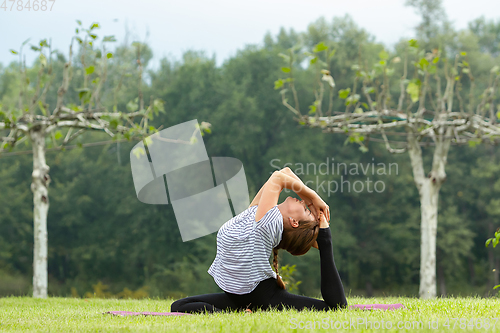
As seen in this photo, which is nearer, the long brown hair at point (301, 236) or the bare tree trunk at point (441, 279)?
the long brown hair at point (301, 236)

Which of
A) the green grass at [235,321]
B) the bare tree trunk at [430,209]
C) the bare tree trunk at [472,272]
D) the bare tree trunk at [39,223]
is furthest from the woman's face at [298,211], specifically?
the bare tree trunk at [472,272]

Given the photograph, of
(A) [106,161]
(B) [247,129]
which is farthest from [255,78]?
(A) [106,161]

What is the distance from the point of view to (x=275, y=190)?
11.0ft

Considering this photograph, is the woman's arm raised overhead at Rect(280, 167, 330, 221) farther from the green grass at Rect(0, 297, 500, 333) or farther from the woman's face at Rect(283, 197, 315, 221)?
the green grass at Rect(0, 297, 500, 333)

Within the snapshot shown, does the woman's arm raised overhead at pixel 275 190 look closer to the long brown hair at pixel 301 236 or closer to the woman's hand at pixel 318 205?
the woman's hand at pixel 318 205

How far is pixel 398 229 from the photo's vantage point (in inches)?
829

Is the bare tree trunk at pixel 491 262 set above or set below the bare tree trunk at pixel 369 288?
above

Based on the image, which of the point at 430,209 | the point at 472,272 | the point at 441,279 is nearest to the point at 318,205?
the point at 430,209

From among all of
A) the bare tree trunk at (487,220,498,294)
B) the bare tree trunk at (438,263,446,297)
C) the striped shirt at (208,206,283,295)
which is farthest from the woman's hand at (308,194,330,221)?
the bare tree trunk at (487,220,498,294)

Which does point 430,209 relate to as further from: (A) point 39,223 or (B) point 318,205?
(A) point 39,223

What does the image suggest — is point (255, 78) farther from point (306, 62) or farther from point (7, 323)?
point (7, 323)

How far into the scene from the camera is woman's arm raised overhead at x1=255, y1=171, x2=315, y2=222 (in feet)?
10.9

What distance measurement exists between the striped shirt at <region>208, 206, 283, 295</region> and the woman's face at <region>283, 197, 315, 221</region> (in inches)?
3.5

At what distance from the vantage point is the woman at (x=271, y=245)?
3.31 m
